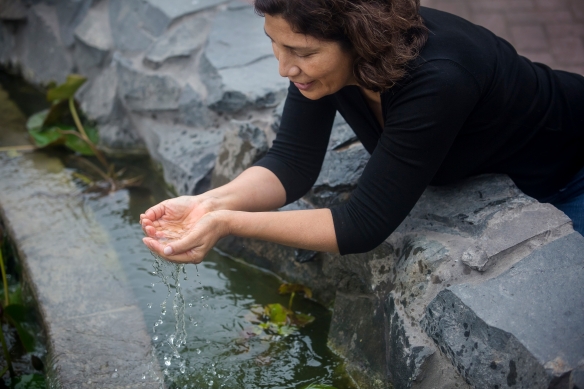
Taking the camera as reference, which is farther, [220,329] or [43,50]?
[43,50]

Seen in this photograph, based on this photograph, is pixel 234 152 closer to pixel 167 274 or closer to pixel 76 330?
pixel 167 274

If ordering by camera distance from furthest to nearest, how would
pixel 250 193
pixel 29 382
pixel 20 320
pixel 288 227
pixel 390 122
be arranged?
pixel 20 320 < pixel 29 382 < pixel 250 193 < pixel 288 227 < pixel 390 122

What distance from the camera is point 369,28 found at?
5.05ft

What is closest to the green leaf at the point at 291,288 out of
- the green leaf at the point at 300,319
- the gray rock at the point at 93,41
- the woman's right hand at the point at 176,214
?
the green leaf at the point at 300,319

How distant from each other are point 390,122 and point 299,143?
1.63 ft

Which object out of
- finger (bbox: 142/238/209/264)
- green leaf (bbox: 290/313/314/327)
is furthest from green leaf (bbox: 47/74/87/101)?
finger (bbox: 142/238/209/264)

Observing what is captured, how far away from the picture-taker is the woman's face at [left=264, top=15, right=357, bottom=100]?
1605 millimetres

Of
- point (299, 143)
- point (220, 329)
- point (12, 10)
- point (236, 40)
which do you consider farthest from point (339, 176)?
point (12, 10)

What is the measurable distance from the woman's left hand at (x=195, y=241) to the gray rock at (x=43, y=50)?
111 inches

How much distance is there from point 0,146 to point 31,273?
4.51ft

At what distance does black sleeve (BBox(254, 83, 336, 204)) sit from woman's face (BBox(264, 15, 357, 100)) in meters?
0.28

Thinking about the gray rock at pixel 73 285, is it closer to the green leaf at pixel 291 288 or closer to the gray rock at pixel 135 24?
the green leaf at pixel 291 288

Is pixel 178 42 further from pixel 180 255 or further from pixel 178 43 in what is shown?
pixel 180 255

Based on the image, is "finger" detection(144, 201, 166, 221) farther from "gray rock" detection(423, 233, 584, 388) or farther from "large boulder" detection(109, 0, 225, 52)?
"large boulder" detection(109, 0, 225, 52)
